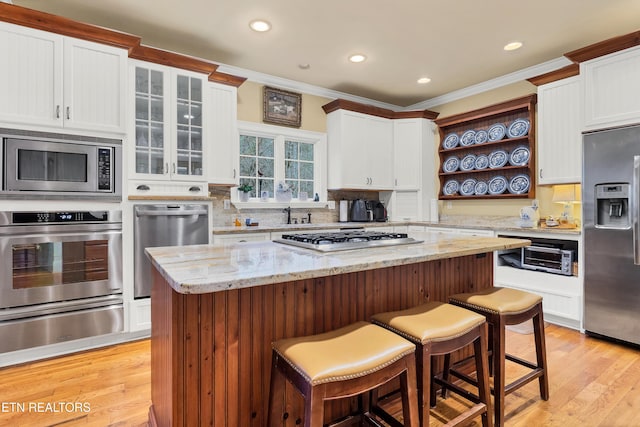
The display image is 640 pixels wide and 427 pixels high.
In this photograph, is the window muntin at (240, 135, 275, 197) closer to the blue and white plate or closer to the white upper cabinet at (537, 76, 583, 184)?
the blue and white plate

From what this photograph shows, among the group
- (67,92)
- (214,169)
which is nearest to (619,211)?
(214,169)

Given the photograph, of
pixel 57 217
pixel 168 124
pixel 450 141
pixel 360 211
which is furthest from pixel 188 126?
pixel 450 141

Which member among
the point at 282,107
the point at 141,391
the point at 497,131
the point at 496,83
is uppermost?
the point at 496,83

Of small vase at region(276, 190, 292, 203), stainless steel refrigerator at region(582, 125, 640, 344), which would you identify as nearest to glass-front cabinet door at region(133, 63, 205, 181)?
small vase at region(276, 190, 292, 203)

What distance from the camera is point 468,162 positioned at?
4.68 m

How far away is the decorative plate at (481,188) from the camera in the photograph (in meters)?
4.51


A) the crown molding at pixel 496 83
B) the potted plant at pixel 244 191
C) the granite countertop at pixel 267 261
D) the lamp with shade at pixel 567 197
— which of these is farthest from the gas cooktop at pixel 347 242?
the crown molding at pixel 496 83

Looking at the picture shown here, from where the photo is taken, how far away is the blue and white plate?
4.80 m

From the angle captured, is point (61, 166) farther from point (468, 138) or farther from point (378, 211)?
point (468, 138)

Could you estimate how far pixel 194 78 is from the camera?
3326 mm

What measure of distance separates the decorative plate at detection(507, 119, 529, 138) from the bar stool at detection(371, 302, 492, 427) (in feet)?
10.5

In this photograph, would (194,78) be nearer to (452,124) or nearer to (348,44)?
(348,44)

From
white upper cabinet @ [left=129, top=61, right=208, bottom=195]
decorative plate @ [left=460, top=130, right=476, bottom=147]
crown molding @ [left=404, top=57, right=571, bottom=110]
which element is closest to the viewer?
white upper cabinet @ [left=129, top=61, right=208, bottom=195]

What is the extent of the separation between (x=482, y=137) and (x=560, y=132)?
1016mm
